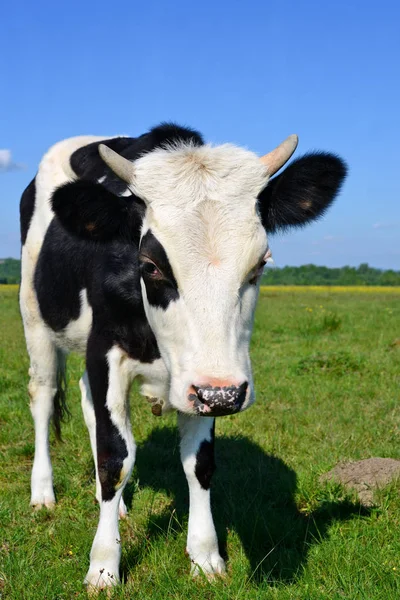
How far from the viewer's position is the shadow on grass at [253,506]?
3869mm

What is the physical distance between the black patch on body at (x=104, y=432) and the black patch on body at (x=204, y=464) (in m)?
0.44

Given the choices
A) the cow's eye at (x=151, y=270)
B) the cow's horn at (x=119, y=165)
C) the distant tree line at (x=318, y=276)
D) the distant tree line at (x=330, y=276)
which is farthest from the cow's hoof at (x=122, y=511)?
the distant tree line at (x=330, y=276)

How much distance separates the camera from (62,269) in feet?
16.3

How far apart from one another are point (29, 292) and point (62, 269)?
0.70 metres

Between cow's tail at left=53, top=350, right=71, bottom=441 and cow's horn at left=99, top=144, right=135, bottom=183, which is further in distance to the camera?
cow's tail at left=53, top=350, right=71, bottom=441

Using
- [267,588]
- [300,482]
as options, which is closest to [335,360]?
[300,482]

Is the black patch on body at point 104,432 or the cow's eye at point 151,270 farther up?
the cow's eye at point 151,270

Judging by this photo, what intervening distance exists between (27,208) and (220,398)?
11.1 ft

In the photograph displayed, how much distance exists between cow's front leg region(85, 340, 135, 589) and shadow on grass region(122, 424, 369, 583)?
0.22 metres

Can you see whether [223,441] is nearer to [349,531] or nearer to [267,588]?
[349,531]

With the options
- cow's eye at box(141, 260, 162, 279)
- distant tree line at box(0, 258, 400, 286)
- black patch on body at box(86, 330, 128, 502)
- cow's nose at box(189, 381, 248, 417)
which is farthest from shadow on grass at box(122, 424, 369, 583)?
distant tree line at box(0, 258, 400, 286)

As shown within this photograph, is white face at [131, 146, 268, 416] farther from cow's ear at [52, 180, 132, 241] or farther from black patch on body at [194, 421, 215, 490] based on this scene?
black patch on body at [194, 421, 215, 490]

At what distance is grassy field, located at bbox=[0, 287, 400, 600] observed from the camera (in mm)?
3492

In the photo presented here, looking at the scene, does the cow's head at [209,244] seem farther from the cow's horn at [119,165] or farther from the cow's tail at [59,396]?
the cow's tail at [59,396]
